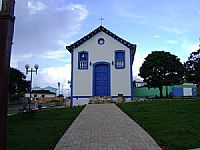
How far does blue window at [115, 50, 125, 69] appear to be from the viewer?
25.5m

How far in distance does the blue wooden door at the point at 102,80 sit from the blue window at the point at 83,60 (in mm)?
1167

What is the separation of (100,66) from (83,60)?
179cm

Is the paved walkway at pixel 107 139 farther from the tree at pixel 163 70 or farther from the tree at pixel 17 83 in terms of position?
the tree at pixel 17 83

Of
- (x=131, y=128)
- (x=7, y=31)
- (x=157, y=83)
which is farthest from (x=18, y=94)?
(x=7, y=31)

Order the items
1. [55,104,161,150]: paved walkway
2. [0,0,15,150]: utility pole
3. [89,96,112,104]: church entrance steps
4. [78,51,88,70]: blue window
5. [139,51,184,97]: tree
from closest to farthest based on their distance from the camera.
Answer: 1. [0,0,15,150]: utility pole
2. [55,104,161,150]: paved walkway
3. [89,96,112,104]: church entrance steps
4. [78,51,88,70]: blue window
5. [139,51,184,97]: tree

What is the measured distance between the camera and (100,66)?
25844mm

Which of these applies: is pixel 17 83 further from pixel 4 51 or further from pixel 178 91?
pixel 4 51

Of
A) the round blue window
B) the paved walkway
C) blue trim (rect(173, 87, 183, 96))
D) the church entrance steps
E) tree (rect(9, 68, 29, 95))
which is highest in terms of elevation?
the round blue window

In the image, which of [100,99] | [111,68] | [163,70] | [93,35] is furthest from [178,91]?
[100,99]

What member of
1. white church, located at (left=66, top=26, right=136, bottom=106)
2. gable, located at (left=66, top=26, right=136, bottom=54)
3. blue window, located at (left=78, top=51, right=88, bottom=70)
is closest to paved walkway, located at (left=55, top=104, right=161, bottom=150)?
white church, located at (left=66, top=26, right=136, bottom=106)

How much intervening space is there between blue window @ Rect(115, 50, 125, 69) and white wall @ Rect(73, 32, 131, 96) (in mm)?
298

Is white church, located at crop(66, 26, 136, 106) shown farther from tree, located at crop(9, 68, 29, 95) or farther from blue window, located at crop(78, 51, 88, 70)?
tree, located at crop(9, 68, 29, 95)

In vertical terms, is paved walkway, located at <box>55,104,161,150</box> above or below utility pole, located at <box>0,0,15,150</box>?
below

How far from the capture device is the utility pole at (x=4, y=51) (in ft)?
10.4
